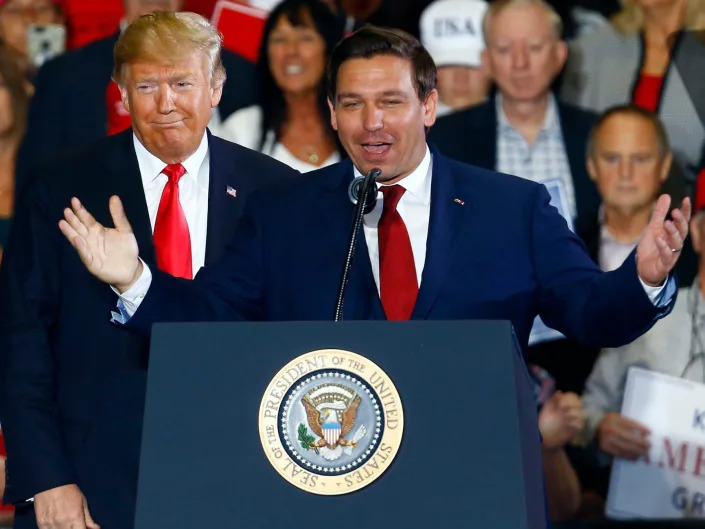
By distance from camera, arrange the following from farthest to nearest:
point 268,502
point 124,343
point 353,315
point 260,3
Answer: point 260,3 → point 124,343 → point 353,315 → point 268,502

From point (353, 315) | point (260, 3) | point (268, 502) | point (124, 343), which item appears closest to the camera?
point (268, 502)

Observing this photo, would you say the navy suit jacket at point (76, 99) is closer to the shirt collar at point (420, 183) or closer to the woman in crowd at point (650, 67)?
the woman in crowd at point (650, 67)

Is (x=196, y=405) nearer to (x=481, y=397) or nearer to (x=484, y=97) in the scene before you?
(x=481, y=397)

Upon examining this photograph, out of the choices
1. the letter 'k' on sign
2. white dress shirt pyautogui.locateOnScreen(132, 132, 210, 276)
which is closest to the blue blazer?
white dress shirt pyautogui.locateOnScreen(132, 132, 210, 276)

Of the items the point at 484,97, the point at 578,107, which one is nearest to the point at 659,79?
the point at 578,107

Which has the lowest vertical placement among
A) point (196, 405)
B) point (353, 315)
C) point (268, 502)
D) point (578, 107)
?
point (268, 502)

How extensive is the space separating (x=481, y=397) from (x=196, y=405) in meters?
0.36

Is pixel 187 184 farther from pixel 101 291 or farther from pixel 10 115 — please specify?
pixel 10 115

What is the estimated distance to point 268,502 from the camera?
1655 mm

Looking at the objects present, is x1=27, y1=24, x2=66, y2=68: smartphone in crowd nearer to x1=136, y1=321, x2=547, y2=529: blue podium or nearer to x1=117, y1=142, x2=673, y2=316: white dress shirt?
x1=117, y1=142, x2=673, y2=316: white dress shirt

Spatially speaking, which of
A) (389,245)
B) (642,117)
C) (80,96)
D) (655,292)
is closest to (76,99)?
(80,96)

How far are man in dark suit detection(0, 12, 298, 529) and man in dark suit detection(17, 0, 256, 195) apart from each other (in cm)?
130

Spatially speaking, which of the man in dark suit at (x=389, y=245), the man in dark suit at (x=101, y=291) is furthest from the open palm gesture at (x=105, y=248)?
the man in dark suit at (x=101, y=291)

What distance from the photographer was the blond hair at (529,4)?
4.22 m
